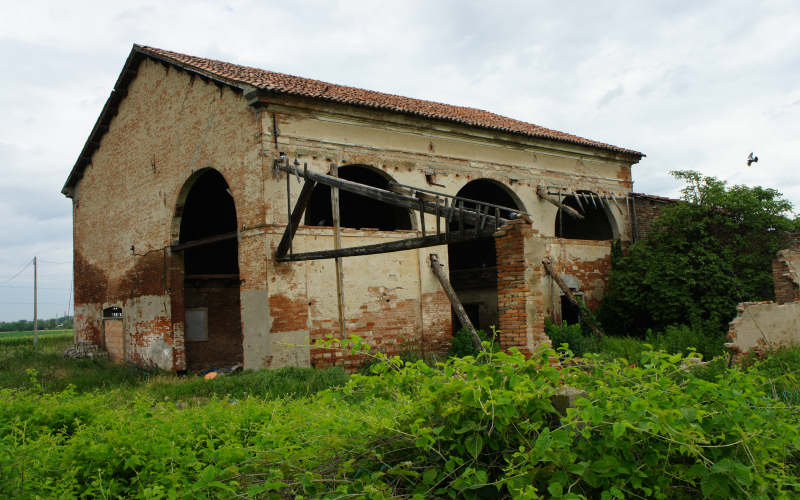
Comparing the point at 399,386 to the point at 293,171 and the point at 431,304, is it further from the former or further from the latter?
the point at 431,304

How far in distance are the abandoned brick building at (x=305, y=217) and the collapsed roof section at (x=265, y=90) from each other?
7cm

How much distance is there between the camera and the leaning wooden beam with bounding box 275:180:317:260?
1049 cm

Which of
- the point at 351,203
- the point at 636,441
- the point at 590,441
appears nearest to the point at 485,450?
the point at 590,441

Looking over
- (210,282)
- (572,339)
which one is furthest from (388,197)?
(210,282)

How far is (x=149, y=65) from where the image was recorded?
15234 mm

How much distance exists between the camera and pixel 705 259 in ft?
48.0

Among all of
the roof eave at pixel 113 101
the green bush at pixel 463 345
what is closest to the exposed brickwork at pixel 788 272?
the green bush at pixel 463 345

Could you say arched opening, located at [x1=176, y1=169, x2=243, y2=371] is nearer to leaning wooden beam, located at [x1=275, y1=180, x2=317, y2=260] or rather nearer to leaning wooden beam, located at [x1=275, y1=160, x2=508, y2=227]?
leaning wooden beam, located at [x1=275, y1=180, x2=317, y2=260]

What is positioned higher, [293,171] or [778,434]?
[293,171]

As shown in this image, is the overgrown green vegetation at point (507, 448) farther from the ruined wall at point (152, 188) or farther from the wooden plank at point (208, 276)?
the wooden plank at point (208, 276)

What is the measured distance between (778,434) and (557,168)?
14740mm

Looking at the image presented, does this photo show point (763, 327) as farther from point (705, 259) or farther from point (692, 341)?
point (705, 259)

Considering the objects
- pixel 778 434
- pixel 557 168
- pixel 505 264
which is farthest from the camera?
pixel 557 168

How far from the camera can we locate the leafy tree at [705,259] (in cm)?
1418
